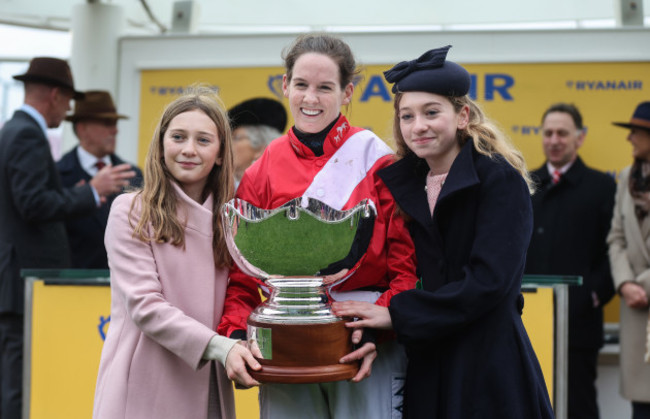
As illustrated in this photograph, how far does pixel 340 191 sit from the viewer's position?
2.35 m

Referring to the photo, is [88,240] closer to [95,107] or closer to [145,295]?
[95,107]

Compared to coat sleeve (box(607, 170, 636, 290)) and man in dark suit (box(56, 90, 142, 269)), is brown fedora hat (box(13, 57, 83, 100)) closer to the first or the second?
man in dark suit (box(56, 90, 142, 269))

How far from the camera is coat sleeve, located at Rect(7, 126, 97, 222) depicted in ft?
13.6

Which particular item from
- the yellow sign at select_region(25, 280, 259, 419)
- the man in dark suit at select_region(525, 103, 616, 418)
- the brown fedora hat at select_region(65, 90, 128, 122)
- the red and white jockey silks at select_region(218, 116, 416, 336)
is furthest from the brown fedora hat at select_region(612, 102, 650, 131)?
the brown fedora hat at select_region(65, 90, 128, 122)

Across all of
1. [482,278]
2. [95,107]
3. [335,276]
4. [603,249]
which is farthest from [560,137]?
[95,107]

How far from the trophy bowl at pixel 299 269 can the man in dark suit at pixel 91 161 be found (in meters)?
3.05

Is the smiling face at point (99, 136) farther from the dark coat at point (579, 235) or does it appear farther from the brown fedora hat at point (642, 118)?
the brown fedora hat at point (642, 118)

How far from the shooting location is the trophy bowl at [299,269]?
2068 mm

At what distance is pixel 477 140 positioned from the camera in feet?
7.55

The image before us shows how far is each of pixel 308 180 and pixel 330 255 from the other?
35 cm

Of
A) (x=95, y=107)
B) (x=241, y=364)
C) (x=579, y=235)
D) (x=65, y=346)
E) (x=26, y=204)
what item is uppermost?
(x=95, y=107)

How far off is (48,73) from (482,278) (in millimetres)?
3436

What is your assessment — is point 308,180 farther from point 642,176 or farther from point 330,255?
point 642,176

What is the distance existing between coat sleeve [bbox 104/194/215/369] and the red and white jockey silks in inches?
5.4
